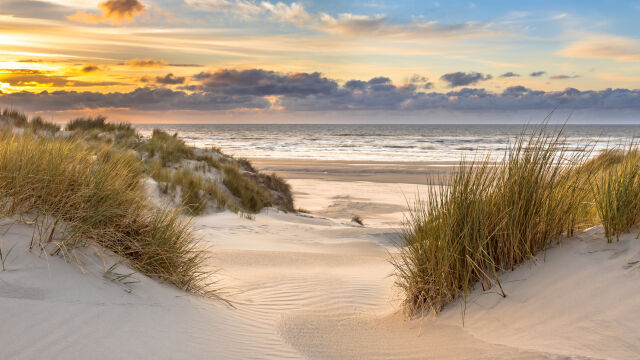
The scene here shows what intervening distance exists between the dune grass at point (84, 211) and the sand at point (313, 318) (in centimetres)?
20

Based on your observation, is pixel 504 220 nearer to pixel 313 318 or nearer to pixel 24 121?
pixel 313 318

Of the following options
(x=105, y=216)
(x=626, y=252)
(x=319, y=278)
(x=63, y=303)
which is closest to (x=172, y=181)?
(x=319, y=278)

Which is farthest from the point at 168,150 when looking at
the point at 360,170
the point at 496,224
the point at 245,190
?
the point at 360,170

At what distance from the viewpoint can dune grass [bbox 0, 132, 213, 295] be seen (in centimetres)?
386

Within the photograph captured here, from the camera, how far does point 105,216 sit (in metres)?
4.28

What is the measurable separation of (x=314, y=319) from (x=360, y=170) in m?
22.1

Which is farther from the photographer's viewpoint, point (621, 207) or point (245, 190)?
point (245, 190)

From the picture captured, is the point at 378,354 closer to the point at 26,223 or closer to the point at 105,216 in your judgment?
the point at 105,216

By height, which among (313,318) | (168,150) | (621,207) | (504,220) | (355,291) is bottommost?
(355,291)

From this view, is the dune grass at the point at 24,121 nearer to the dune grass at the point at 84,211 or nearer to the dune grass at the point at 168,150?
the dune grass at the point at 168,150

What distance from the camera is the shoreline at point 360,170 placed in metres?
22.9

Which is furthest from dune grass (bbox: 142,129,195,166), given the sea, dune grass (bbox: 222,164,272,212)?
the sea

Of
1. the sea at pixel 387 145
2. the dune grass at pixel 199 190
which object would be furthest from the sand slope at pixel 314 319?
the dune grass at pixel 199 190

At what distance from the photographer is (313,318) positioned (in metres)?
4.77
